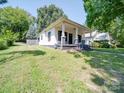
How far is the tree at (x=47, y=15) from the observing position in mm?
64750

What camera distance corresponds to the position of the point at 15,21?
52938mm

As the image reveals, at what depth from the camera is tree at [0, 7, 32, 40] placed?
51.5 metres

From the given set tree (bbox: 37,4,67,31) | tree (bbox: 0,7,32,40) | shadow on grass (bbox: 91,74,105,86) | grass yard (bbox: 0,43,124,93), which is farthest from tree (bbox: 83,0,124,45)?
tree (bbox: 37,4,67,31)

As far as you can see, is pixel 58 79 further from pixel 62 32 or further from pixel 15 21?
pixel 15 21

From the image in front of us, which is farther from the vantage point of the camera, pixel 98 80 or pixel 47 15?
pixel 47 15

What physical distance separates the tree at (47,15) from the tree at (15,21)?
816 centimetres

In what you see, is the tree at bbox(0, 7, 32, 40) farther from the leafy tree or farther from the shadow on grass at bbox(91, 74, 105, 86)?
the shadow on grass at bbox(91, 74, 105, 86)

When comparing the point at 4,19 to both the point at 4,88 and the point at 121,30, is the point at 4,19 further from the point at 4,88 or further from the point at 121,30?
the point at 4,88

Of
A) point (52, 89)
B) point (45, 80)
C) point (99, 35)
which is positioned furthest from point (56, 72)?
point (99, 35)

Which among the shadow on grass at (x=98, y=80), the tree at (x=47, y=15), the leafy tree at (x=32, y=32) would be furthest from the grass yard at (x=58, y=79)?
the tree at (x=47, y=15)

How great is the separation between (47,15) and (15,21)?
14.7m

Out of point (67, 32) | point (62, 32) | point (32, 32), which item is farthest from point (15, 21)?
point (62, 32)

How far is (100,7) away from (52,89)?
17.1 m

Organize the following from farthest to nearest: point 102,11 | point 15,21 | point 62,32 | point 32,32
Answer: point 32,32
point 15,21
point 62,32
point 102,11
